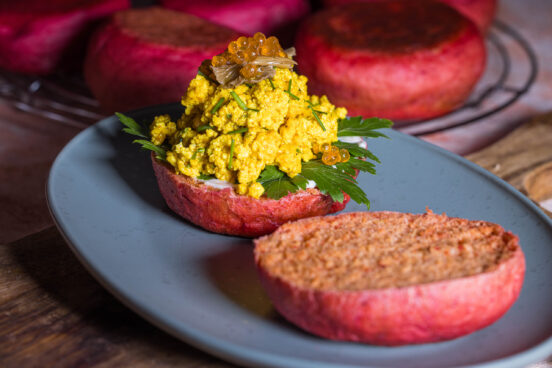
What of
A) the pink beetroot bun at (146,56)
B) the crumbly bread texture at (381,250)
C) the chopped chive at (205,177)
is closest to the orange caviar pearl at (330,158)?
the crumbly bread texture at (381,250)

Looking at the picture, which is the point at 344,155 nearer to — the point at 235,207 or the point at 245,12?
the point at 235,207

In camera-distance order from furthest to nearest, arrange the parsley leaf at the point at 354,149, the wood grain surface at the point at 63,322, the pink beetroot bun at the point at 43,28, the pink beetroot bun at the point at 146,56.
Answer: the pink beetroot bun at the point at 43,28
the pink beetroot bun at the point at 146,56
the parsley leaf at the point at 354,149
the wood grain surface at the point at 63,322

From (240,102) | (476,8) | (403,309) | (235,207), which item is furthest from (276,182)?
(476,8)

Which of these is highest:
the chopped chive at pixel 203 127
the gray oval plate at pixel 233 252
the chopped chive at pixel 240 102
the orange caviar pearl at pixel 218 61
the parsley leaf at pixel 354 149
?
the orange caviar pearl at pixel 218 61

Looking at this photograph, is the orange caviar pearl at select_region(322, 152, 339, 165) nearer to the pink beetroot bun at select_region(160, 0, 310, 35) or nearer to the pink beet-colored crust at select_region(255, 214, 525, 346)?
the pink beet-colored crust at select_region(255, 214, 525, 346)

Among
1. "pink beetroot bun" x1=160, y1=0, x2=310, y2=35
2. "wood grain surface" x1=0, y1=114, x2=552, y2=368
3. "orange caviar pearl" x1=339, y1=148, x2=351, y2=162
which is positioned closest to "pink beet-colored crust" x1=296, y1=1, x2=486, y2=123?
"pink beetroot bun" x1=160, y1=0, x2=310, y2=35

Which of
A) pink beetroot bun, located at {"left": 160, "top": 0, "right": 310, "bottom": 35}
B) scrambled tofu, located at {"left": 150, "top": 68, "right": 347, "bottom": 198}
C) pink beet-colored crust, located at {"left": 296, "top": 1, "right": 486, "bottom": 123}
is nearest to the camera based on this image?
scrambled tofu, located at {"left": 150, "top": 68, "right": 347, "bottom": 198}

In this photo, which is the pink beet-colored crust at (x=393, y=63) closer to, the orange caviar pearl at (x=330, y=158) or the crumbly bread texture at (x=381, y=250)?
the orange caviar pearl at (x=330, y=158)
